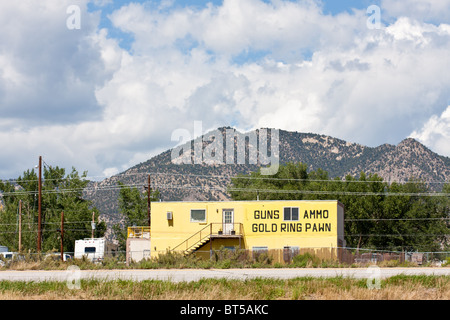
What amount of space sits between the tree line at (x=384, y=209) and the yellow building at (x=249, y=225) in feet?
105

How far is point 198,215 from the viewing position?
54562 millimetres

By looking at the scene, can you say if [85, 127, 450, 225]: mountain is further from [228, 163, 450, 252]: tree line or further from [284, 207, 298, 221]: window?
[284, 207, 298, 221]: window

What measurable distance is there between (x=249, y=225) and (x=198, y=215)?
4351 mm

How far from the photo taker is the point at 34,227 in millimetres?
89250

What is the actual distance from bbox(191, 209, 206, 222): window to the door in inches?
65.8

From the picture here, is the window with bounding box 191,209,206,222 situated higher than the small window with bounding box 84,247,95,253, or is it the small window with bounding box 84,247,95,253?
the window with bounding box 191,209,206,222

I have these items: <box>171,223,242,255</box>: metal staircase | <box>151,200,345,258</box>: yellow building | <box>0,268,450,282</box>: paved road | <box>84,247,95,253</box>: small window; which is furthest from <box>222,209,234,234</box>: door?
<box>0,268,450,282</box>: paved road

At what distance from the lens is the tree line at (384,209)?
282ft

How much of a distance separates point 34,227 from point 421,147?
12927 centimetres

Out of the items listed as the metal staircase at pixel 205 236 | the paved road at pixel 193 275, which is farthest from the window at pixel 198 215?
the paved road at pixel 193 275

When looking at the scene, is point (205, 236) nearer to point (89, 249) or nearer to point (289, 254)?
point (289, 254)

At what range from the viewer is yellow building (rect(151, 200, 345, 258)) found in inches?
2117

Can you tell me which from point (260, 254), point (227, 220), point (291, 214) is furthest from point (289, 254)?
point (227, 220)
